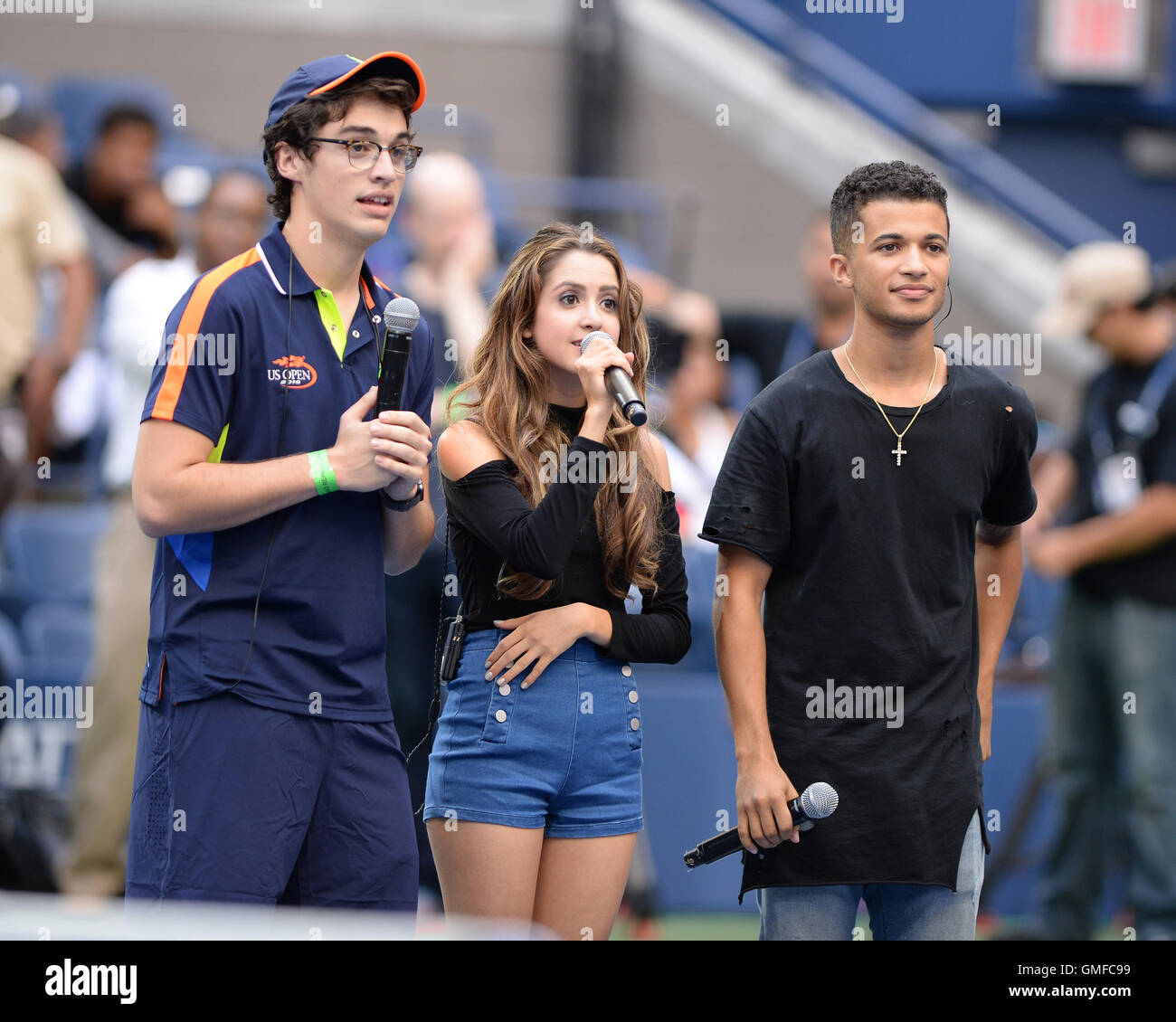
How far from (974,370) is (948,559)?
42cm

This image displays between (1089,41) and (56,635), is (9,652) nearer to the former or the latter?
(56,635)

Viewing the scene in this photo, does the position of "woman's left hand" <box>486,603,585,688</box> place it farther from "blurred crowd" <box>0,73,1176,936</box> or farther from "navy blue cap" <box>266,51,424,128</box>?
"navy blue cap" <box>266,51,424,128</box>

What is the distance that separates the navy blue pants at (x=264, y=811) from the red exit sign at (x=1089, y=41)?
12522 mm

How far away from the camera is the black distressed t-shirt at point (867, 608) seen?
9.83 feet

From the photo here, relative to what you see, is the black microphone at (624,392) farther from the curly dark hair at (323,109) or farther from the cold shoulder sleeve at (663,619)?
the curly dark hair at (323,109)

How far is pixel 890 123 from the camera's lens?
430 inches

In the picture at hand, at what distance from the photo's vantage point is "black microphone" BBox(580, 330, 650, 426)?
111 inches

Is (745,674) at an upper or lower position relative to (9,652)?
upper

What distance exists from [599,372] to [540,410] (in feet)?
0.90

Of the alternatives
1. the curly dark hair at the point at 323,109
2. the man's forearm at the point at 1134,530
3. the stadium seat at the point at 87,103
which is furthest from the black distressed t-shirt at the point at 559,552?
the stadium seat at the point at 87,103

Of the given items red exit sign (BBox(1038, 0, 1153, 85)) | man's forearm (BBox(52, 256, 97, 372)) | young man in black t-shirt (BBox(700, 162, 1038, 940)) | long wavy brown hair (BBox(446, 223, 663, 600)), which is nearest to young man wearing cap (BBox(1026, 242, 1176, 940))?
young man in black t-shirt (BBox(700, 162, 1038, 940))

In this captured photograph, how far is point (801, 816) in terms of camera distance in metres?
2.97

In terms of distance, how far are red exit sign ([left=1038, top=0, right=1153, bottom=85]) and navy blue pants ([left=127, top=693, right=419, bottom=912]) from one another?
41.1 feet

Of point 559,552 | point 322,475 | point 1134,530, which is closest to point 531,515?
point 559,552
